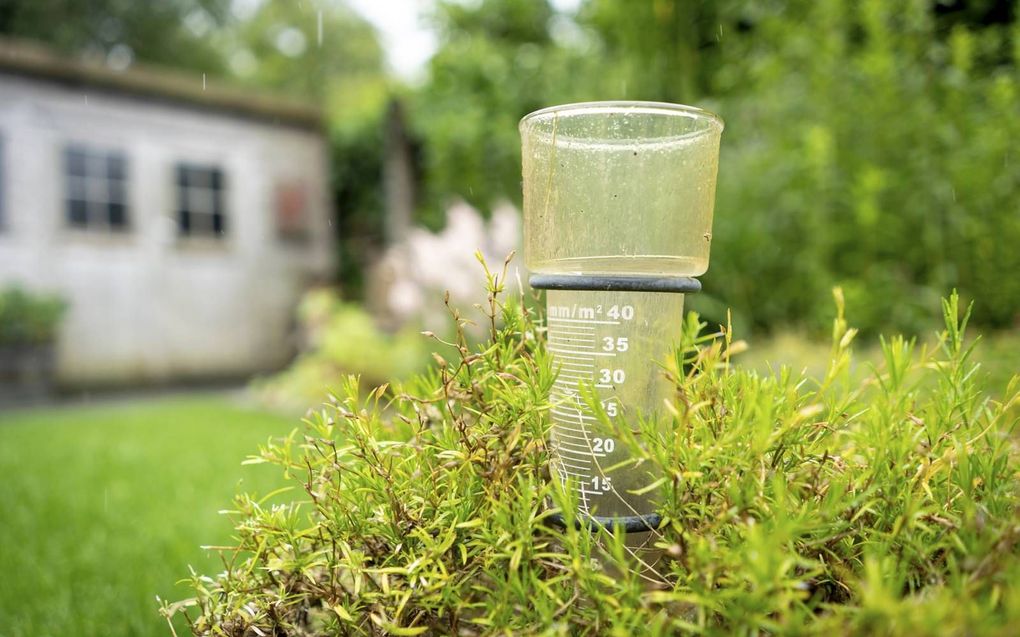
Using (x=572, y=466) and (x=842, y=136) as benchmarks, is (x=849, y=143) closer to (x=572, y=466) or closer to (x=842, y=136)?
(x=842, y=136)

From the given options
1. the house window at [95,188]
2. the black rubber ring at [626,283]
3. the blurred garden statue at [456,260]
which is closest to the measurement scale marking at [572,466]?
the black rubber ring at [626,283]

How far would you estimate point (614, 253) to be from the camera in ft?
3.39

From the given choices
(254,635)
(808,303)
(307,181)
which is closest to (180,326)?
(307,181)

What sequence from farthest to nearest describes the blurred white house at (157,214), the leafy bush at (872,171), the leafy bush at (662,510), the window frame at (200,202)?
1. the window frame at (200,202)
2. the blurred white house at (157,214)
3. the leafy bush at (872,171)
4. the leafy bush at (662,510)

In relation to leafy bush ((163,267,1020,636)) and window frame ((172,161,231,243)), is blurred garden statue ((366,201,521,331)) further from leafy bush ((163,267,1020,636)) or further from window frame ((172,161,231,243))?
window frame ((172,161,231,243))

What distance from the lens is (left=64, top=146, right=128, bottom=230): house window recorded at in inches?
331

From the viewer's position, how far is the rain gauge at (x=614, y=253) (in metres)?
1.01

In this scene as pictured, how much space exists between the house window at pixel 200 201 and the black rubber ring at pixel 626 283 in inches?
366

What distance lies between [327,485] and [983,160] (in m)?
3.79

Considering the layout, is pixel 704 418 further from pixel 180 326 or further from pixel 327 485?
pixel 180 326

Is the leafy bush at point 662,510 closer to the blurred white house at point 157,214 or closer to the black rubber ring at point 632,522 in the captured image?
the black rubber ring at point 632,522

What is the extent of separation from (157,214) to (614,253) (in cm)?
932

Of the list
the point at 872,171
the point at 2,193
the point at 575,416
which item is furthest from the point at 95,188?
the point at 575,416

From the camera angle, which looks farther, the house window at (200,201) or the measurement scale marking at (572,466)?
the house window at (200,201)
